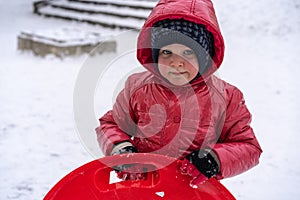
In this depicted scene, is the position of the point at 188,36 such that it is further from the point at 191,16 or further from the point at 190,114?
the point at 190,114

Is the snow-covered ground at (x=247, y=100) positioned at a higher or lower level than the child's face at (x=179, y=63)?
lower

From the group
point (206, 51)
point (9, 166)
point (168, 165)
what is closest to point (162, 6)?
point (206, 51)

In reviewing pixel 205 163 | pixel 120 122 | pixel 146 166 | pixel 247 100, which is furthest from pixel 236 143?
pixel 247 100

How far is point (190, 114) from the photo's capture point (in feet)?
4.98

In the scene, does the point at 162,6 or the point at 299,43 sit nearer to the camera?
the point at 162,6

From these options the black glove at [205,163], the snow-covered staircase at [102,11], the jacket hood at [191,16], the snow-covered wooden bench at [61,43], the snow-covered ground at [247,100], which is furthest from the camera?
the snow-covered staircase at [102,11]

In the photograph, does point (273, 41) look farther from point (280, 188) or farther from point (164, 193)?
point (164, 193)

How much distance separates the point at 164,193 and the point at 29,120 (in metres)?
2.28

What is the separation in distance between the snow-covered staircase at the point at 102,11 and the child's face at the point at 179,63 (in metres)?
5.39

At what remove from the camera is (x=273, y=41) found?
590 cm

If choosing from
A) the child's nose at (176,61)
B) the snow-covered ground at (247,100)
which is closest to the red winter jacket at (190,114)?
the child's nose at (176,61)

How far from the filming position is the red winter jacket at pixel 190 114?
1477mm

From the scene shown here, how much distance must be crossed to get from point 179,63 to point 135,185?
47cm

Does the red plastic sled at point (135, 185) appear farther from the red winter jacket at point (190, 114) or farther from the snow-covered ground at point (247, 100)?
the snow-covered ground at point (247, 100)
